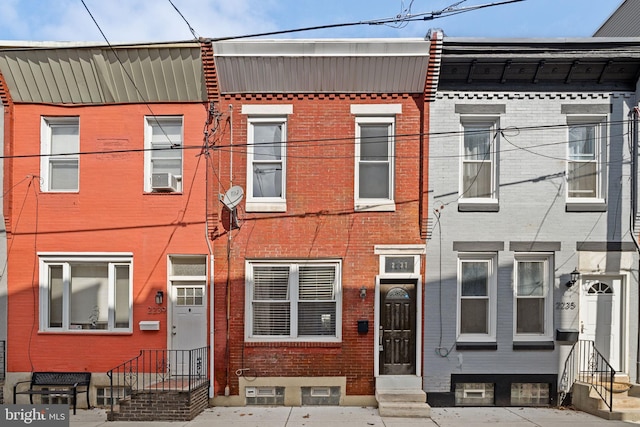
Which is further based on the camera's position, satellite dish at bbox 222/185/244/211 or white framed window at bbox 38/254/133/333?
white framed window at bbox 38/254/133/333

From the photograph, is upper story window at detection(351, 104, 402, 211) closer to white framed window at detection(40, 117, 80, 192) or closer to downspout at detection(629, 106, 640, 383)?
downspout at detection(629, 106, 640, 383)

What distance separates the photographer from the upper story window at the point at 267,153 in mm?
9109

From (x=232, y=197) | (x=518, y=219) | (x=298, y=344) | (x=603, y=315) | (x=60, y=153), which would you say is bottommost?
(x=298, y=344)

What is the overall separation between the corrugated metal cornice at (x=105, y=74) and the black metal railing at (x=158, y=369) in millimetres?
5463

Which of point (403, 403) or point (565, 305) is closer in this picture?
point (403, 403)

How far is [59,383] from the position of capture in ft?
28.6

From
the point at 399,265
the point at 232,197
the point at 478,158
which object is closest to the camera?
the point at 232,197

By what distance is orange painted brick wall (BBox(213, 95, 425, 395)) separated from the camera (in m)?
8.84

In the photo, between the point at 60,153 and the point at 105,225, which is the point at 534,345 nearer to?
the point at 105,225

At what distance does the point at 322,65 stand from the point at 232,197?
3.37 metres

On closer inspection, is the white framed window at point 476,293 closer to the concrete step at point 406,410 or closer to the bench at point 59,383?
the concrete step at point 406,410

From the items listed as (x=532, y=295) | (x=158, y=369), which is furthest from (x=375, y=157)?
(x=158, y=369)

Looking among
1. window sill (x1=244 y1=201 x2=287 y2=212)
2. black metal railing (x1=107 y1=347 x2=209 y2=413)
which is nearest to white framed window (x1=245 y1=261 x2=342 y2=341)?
window sill (x1=244 y1=201 x2=287 y2=212)

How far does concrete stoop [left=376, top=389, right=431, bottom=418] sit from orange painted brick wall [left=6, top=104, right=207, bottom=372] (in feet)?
15.4
